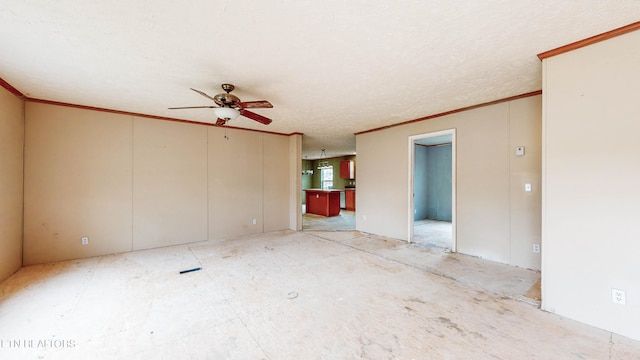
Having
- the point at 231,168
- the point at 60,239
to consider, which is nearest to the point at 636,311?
the point at 231,168

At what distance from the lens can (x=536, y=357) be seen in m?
1.79

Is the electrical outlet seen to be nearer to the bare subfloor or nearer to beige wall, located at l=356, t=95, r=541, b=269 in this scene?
the bare subfloor

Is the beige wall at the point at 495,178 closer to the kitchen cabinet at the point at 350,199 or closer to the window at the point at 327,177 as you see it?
the kitchen cabinet at the point at 350,199

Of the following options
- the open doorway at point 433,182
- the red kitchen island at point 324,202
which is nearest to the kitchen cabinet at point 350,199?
the red kitchen island at point 324,202

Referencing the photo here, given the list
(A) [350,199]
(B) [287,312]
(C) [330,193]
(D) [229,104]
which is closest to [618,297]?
(B) [287,312]

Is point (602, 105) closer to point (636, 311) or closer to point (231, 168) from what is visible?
point (636, 311)

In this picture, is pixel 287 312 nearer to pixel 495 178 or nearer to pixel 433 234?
pixel 495 178

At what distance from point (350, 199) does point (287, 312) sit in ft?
26.9

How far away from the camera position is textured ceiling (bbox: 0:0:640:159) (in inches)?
71.1

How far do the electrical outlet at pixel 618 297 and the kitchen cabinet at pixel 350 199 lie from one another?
832 cm

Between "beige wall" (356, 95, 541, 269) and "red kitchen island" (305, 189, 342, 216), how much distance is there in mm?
3684

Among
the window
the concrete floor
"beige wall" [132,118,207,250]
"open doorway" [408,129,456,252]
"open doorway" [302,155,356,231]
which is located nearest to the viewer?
"beige wall" [132,118,207,250]

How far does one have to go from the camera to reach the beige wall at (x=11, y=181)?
124 inches

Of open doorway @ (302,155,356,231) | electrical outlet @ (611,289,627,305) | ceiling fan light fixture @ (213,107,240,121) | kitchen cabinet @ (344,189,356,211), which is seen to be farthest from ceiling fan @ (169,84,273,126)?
kitchen cabinet @ (344,189,356,211)
